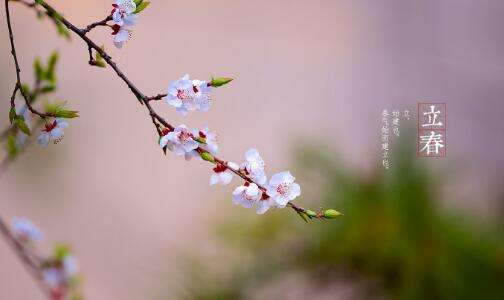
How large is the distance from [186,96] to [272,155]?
4.42ft

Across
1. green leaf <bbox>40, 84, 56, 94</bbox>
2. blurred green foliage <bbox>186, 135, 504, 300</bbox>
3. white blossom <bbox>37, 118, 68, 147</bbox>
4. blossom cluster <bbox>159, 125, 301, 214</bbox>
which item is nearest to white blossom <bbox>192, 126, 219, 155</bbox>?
blossom cluster <bbox>159, 125, 301, 214</bbox>

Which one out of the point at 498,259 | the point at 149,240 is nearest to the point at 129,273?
the point at 149,240

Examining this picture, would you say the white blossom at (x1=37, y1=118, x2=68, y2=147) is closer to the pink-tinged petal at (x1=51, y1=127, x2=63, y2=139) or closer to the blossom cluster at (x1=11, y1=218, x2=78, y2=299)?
the pink-tinged petal at (x1=51, y1=127, x2=63, y2=139)

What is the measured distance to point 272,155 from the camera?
1.84 meters

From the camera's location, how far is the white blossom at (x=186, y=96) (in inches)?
19.6

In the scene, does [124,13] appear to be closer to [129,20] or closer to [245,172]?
[129,20]

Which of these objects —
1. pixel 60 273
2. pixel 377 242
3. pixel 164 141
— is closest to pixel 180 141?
pixel 164 141

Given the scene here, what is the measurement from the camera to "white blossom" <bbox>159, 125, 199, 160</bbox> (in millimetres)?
483

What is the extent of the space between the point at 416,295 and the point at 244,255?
35cm

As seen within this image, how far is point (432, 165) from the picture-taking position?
1.38 m

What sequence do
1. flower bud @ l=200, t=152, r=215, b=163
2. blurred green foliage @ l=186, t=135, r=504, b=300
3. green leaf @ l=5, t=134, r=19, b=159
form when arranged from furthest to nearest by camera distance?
blurred green foliage @ l=186, t=135, r=504, b=300 < green leaf @ l=5, t=134, r=19, b=159 < flower bud @ l=200, t=152, r=215, b=163

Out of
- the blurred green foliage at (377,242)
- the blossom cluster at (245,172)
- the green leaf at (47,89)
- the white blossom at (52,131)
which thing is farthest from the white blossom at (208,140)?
the blurred green foliage at (377,242)

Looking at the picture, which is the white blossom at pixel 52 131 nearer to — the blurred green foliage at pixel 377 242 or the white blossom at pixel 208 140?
the white blossom at pixel 208 140

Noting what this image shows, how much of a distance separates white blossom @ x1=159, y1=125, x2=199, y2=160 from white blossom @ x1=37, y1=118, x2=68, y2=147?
9 cm
